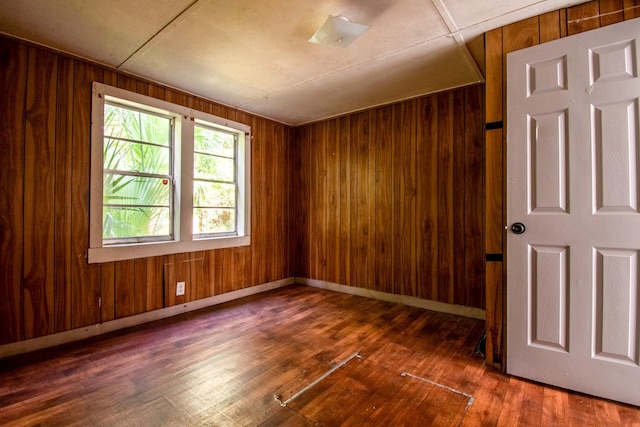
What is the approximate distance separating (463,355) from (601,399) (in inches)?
30.5

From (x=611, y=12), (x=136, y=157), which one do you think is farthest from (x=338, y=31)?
(x=136, y=157)

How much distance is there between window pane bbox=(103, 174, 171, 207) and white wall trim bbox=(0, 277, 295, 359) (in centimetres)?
115

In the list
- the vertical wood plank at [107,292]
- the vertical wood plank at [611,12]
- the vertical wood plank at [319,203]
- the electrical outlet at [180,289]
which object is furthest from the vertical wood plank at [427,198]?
the vertical wood plank at [107,292]

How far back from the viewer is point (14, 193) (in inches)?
87.0

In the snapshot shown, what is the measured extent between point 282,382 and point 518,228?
1.89 meters

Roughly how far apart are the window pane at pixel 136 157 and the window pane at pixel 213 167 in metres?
0.33

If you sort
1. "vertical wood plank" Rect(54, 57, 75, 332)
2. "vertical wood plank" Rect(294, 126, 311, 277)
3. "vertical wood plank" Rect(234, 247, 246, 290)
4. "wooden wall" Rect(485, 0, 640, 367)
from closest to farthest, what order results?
"wooden wall" Rect(485, 0, 640, 367)
"vertical wood plank" Rect(54, 57, 75, 332)
"vertical wood plank" Rect(234, 247, 246, 290)
"vertical wood plank" Rect(294, 126, 311, 277)

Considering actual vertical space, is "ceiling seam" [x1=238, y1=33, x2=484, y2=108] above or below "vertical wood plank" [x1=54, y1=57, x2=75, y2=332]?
above

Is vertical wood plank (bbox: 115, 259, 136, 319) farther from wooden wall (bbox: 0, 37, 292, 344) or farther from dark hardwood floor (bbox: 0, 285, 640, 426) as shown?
dark hardwood floor (bbox: 0, 285, 640, 426)

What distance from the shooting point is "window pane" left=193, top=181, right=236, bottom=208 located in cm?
343

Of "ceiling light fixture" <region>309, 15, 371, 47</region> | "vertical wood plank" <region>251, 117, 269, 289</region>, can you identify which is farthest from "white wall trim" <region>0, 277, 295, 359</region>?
"ceiling light fixture" <region>309, 15, 371, 47</region>

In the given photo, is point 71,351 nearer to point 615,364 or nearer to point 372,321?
point 372,321

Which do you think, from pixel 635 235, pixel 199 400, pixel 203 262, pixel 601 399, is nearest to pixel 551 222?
pixel 635 235

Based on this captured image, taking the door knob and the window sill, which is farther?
the window sill
